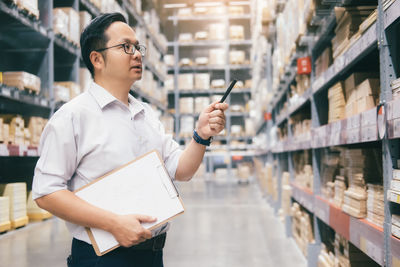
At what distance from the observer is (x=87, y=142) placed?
1321 mm

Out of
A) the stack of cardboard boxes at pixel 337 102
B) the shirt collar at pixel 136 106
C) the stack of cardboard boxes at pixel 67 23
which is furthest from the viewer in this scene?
the stack of cardboard boxes at pixel 67 23

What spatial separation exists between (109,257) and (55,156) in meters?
0.36

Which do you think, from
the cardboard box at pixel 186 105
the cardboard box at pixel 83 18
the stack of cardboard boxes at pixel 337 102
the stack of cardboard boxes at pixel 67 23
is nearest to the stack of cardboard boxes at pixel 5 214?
the stack of cardboard boxes at pixel 67 23

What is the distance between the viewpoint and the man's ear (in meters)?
1.44

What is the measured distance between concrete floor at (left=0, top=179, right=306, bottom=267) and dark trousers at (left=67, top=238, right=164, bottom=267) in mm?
2308

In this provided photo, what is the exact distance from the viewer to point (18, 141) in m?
5.09

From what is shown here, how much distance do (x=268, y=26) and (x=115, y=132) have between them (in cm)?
629

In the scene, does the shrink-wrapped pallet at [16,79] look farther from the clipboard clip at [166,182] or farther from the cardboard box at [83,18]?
the clipboard clip at [166,182]

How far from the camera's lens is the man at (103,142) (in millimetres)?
1229

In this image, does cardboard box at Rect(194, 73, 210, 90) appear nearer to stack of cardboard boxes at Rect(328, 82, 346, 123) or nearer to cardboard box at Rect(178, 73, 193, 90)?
cardboard box at Rect(178, 73, 193, 90)

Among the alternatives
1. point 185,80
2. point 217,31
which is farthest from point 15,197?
point 217,31

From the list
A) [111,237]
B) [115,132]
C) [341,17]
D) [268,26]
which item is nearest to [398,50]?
[341,17]

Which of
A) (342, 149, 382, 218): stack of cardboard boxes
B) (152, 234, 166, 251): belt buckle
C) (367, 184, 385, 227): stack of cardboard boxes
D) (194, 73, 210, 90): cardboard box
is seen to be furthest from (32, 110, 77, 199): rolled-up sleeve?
(194, 73, 210, 90): cardboard box

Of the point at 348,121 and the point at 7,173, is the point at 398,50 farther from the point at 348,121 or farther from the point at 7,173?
the point at 7,173
